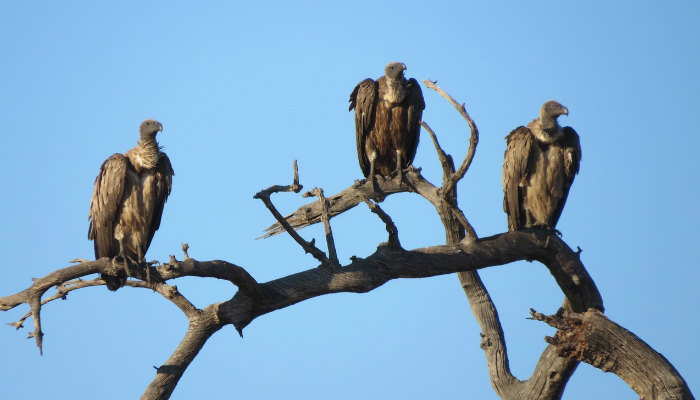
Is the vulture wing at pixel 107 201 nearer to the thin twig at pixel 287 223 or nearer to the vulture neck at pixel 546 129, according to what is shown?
the thin twig at pixel 287 223

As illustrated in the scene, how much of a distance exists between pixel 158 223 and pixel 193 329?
1930mm

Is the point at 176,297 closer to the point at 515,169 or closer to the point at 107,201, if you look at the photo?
the point at 107,201

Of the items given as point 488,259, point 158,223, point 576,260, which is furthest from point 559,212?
point 158,223

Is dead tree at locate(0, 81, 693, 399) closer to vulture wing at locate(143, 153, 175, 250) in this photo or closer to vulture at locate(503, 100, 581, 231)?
vulture at locate(503, 100, 581, 231)

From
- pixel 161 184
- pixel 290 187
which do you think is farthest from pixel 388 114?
pixel 290 187

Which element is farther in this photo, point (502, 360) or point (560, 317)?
point (502, 360)

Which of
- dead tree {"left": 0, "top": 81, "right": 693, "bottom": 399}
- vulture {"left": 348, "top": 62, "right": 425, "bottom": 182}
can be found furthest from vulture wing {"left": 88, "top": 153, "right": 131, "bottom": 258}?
vulture {"left": 348, "top": 62, "right": 425, "bottom": 182}

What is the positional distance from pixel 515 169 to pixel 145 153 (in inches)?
126

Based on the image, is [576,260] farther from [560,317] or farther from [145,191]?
[145,191]

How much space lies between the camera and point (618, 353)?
7457mm

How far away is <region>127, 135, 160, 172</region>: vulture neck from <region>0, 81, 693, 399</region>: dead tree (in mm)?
1108

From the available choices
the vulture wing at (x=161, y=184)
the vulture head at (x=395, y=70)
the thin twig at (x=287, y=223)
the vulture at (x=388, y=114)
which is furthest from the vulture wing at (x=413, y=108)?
the thin twig at (x=287, y=223)

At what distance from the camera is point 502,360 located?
9.48 m

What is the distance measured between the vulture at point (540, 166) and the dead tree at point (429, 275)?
0.55 metres
